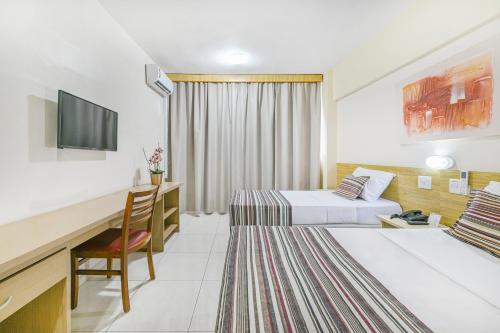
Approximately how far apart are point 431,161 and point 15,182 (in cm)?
308

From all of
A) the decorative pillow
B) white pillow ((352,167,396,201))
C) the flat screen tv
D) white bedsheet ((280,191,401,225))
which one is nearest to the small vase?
the flat screen tv

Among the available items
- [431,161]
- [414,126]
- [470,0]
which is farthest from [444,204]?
[470,0]

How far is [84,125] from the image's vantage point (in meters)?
2.10

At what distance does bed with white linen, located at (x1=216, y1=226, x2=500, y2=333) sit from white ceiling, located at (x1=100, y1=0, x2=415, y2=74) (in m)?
2.21

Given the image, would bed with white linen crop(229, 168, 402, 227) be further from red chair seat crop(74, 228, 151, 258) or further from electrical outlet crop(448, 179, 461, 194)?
red chair seat crop(74, 228, 151, 258)

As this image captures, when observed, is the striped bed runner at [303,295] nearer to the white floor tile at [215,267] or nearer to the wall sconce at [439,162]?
the white floor tile at [215,267]

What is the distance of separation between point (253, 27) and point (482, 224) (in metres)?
2.69

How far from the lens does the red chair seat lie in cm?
179

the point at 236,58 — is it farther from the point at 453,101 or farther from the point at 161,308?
the point at 161,308

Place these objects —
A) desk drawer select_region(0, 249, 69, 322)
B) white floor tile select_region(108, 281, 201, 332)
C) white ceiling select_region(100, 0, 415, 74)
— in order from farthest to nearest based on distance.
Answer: white ceiling select_region(100, 0, 415, 74)
white floor tile select_region(108, 281, 201, 332)
desk drawer select_region(0, 249, 69, 322)

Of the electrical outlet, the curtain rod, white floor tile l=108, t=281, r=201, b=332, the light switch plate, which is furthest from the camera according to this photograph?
the curtain rod

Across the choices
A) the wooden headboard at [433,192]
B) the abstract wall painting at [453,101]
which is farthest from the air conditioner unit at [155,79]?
the wooden headboard at [433,192]

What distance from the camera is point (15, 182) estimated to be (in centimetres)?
155

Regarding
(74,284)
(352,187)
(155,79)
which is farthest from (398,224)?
(155,79)
